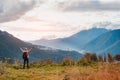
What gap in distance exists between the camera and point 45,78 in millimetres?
25250

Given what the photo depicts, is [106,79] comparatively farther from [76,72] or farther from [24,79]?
[24,79]

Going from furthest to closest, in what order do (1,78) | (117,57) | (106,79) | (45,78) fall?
1. (117,57)
2. (45,78)
3. (1,78)
4. (106,79)

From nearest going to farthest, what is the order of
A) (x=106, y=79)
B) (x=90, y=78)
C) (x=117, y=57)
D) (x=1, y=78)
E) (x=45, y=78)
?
(x=106, y=79) → (x=90, y=78) → (x=1, y=78) → (x=45, y=78) → (x=117, y=57)

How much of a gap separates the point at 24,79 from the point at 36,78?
1204 mm

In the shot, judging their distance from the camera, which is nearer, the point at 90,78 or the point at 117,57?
the point at 90,78

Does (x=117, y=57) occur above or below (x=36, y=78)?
above

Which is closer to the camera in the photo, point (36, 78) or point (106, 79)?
point (106, 79)

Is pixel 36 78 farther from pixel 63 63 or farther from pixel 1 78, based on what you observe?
pixel 63 63

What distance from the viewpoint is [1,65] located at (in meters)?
28.2

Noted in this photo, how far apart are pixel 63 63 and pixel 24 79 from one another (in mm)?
16252

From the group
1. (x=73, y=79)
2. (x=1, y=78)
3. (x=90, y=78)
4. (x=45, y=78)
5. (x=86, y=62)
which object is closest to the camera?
(x=90, y=78)

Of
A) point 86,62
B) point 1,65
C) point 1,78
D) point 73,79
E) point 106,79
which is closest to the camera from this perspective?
point 106,79

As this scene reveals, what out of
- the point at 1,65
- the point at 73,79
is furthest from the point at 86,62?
the point at 73,79

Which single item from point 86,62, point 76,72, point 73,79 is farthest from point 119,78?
point 86,62
